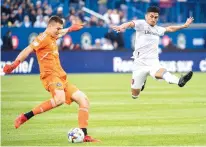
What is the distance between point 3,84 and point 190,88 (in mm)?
7376

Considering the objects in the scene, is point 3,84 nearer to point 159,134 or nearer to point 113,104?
point 113,104

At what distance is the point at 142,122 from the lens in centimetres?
1494

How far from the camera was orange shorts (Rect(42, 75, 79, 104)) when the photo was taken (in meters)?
12.5

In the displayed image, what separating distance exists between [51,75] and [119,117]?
3772mm

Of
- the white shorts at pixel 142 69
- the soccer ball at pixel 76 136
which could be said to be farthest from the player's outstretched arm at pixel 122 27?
the soccer ball at pixel 76 136

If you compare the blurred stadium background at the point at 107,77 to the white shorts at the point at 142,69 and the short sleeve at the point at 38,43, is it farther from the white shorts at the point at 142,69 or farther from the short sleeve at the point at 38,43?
the short sleeve at the point at 38,43

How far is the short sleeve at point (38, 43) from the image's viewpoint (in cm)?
1258

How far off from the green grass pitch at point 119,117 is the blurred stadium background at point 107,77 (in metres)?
0.02

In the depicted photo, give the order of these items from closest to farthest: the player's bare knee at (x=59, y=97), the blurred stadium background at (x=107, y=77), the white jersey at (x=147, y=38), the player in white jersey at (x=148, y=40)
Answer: the player's bare knee at (x=59, y=97) → the blurred stadium background at (x=107, y=77) → the player in white jersey at (x=148, y=40) → the white jersey at (x=147, y=38)

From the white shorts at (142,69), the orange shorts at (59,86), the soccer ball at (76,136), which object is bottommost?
the soccer ball at (76,136)

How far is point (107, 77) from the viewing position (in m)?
32.0

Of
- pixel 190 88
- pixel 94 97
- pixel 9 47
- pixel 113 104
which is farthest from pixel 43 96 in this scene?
pixel 9 47

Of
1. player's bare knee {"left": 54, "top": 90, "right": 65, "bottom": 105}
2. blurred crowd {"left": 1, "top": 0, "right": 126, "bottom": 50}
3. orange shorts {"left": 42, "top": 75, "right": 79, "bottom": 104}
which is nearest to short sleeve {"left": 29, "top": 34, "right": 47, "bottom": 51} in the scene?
orange shorts {"left": 42, "top": 75, "right": 79, "bottom": 104}

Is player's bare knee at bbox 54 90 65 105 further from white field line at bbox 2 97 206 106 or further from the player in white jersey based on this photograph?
white field line at bbox 2 97 206 106
